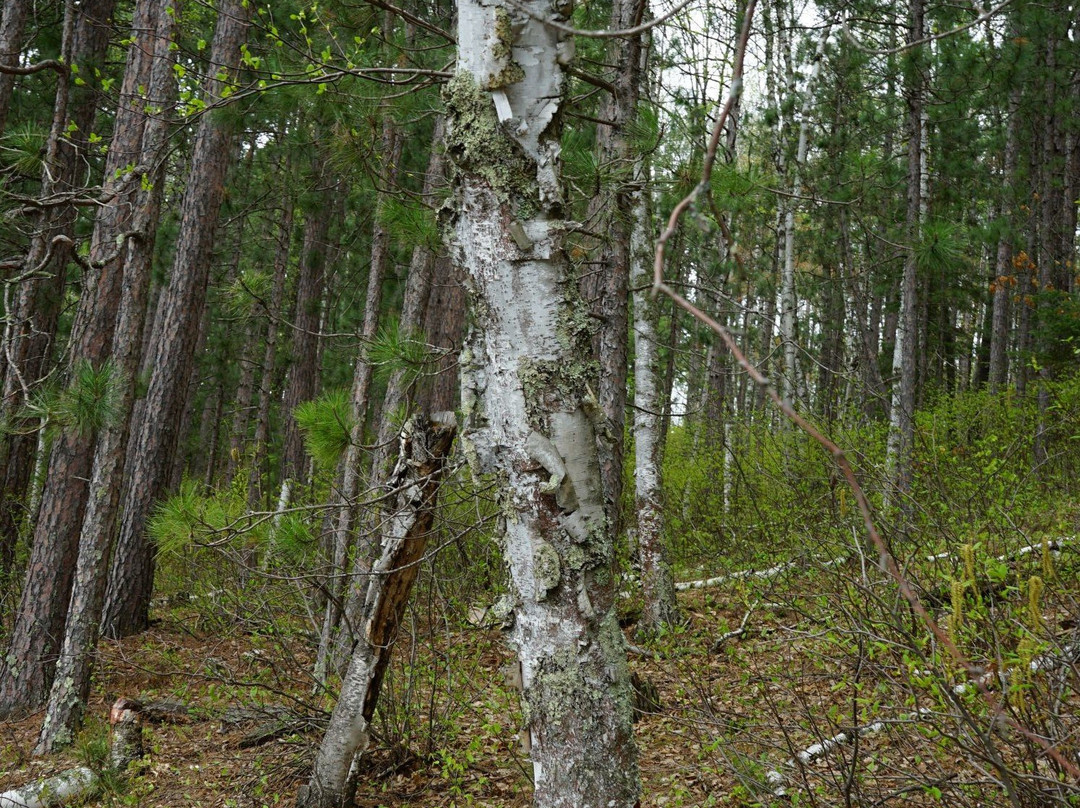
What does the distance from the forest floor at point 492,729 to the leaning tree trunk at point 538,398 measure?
1.22 metres

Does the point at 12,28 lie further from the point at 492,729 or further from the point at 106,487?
the point at 492,729

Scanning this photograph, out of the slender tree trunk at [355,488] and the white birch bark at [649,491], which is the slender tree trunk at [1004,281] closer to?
the white birch bark at [649,491]

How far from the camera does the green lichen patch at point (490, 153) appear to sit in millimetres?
1951

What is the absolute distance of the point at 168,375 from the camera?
7305 mm

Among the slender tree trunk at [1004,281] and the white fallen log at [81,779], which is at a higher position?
the slender tree trunk at [1004,281]

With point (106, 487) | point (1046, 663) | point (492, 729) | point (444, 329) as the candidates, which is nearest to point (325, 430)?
point (492, 729)

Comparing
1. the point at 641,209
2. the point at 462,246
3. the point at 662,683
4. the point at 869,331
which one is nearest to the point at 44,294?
the point at 641,209

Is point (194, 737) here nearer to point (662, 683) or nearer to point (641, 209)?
point (662, 683)

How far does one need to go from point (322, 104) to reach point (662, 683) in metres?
4.03

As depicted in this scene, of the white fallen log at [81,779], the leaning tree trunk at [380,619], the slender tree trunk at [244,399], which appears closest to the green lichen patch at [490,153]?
the leaning tree trunk at [380,619]

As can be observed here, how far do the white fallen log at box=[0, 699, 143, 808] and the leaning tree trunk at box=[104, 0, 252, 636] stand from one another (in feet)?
9.18

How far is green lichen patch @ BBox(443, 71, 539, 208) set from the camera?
1951 millimetres

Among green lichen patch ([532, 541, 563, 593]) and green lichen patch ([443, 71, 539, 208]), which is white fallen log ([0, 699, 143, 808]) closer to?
green lichen patch ([532, 541, 563, 593])

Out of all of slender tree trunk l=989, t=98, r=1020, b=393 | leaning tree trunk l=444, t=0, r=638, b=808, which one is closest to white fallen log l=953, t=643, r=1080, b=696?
leaning tree trunk l=444, t=0, r=638, b=808
